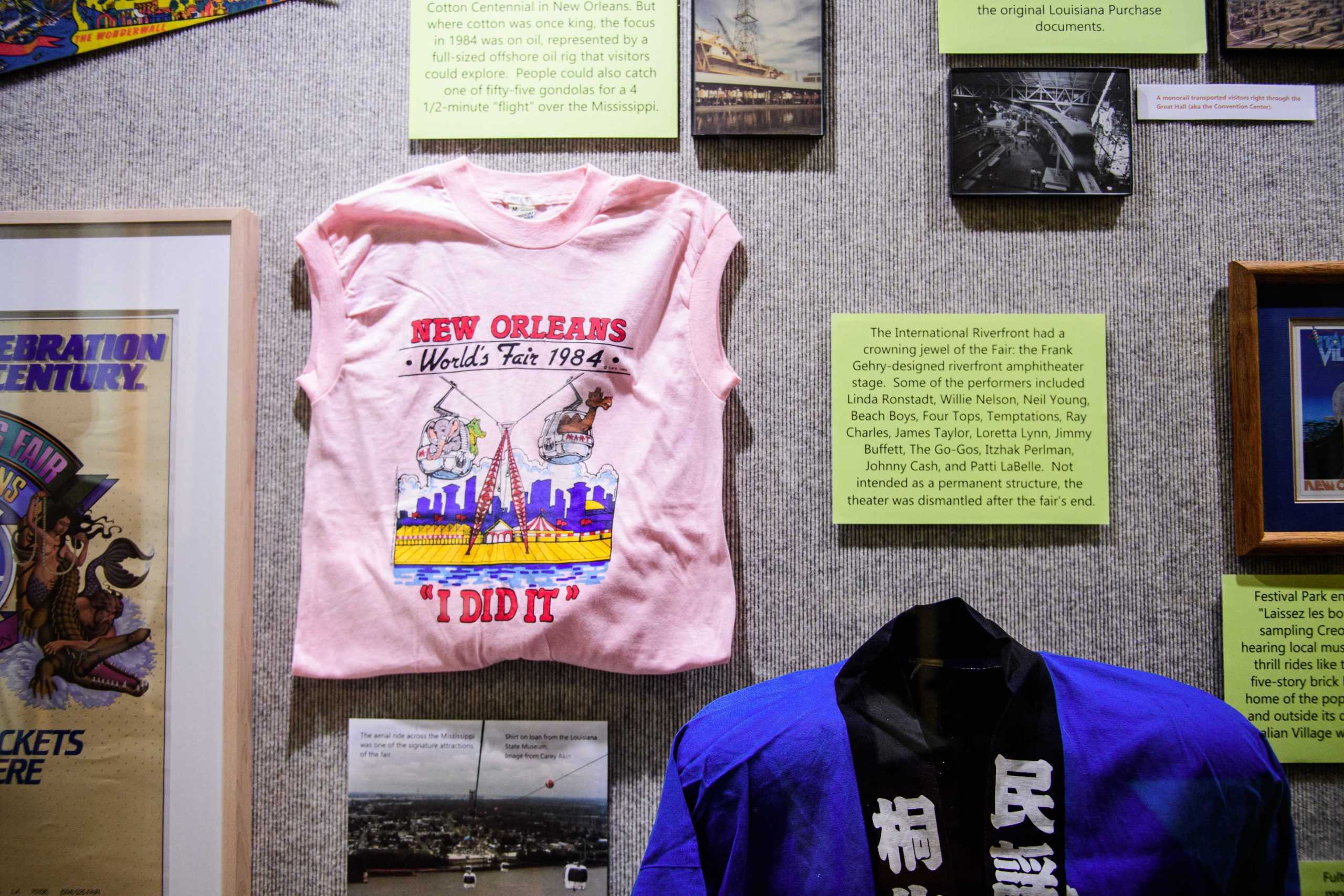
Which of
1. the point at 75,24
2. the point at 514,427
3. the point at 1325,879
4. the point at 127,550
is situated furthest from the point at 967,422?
the point at 75,24

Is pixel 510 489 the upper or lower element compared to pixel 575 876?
upper

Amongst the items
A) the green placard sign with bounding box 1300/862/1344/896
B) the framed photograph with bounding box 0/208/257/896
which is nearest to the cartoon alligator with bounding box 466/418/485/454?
the framed photograph with bounding box 0/208/257/896

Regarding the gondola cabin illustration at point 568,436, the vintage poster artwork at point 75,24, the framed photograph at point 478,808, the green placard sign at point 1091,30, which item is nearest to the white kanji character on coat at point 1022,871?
the framed photograph at point 478,808

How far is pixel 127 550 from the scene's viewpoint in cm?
76

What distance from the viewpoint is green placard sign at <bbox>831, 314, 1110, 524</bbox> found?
755mm

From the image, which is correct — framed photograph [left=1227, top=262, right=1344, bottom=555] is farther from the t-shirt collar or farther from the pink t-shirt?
the t-shirt collar

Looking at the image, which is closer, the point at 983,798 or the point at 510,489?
the point at 983,798

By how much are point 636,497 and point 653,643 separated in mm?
134

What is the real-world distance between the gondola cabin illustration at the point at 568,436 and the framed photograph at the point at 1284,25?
725mm

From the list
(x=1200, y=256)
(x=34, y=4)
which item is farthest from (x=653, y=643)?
(x=34, y=4)

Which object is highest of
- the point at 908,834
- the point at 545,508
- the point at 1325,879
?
the point at 545,508

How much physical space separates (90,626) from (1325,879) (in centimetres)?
119

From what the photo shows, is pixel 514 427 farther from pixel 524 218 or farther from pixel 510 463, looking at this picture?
pixel 524 218

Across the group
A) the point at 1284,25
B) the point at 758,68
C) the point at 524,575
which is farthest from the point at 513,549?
the point at 1284,25
